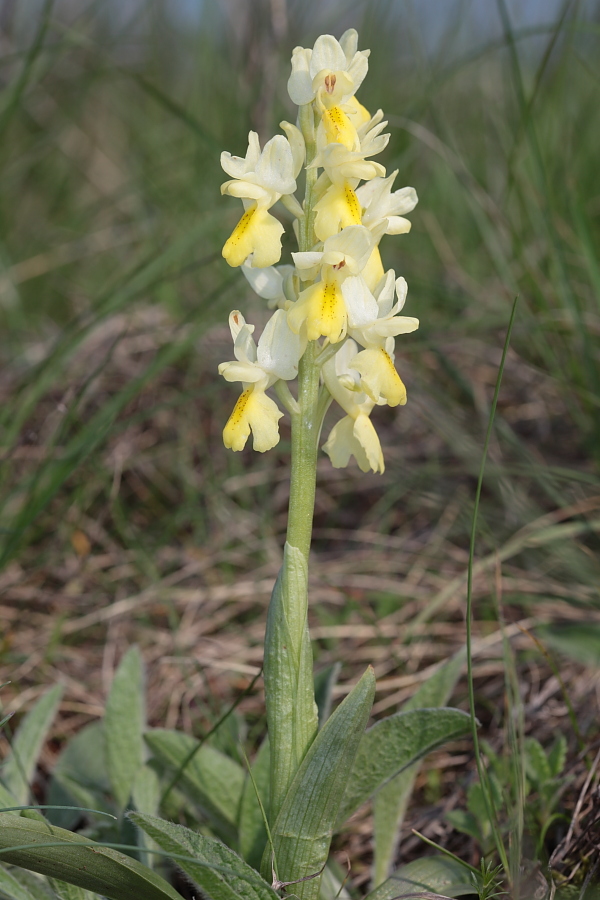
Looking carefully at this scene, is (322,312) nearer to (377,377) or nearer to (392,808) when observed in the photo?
(377,377)

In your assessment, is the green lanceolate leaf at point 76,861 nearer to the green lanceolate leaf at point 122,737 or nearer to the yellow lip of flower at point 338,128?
the green lanceolate leaf at point 122,737

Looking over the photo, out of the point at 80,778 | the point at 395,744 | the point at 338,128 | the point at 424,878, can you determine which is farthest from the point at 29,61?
the point at 424,878

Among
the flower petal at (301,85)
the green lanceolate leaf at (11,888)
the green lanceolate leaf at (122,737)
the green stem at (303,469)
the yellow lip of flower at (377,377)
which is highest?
the flower petal at (301,85)

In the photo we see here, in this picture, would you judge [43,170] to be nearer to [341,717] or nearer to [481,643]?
[481,643]

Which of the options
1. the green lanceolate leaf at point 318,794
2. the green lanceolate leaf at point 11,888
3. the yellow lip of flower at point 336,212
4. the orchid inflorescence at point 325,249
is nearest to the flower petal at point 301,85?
the orchid inflorescence at point 325,249

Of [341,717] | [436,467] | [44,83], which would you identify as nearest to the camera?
[341,717]

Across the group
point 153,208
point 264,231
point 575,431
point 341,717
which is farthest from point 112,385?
point 341,717
